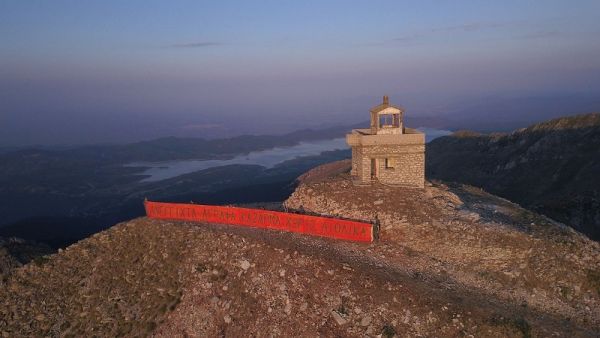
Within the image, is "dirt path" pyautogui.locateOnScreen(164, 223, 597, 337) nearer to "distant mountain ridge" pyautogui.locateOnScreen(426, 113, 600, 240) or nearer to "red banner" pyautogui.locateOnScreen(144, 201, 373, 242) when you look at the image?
"red banner" pyautogui.locateOnScreen(144, 201, 373, 242)

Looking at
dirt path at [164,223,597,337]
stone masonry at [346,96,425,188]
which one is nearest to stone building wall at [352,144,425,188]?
stone masonry at [346,96,425,188]

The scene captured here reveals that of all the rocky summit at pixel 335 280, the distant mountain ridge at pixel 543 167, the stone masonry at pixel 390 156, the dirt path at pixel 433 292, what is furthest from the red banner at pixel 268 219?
the distant mountain ridge at pixel 543 167

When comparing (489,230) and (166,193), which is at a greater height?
(489,230)

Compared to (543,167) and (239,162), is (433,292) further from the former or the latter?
(239,162)

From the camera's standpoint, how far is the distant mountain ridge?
1574 inches

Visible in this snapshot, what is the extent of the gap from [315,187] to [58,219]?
81744 millimetres

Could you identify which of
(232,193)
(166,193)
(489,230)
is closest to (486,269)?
(489,230)

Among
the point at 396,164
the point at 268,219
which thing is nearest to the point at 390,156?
the point at 396,164

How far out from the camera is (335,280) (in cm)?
1870

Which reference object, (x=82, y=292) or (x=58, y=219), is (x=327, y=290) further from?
(x=58, y=219)

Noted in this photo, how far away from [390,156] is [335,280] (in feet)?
38.2

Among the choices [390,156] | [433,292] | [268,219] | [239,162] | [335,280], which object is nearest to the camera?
[433,292]

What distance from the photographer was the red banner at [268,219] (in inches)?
894

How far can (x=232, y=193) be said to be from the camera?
100 metres
